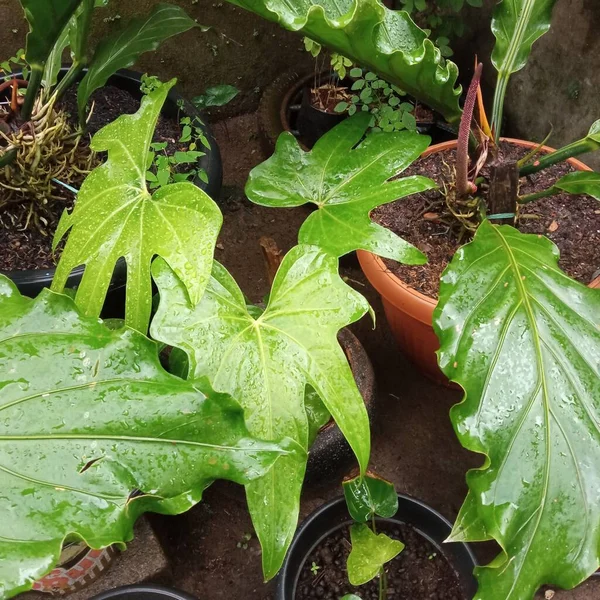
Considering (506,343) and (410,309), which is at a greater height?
(506,343)

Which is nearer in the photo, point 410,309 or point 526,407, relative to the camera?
point 526,407

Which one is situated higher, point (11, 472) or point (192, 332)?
point (192, 332)

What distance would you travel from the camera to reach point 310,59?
6.39 feet

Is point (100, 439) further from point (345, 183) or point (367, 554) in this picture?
point (345, 183)

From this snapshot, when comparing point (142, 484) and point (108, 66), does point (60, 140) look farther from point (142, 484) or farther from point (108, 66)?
point (142, 484)

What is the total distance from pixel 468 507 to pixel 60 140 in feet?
3.11

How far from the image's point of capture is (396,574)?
1.13 metres

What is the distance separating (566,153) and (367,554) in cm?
77

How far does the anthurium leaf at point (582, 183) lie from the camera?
1058 mm

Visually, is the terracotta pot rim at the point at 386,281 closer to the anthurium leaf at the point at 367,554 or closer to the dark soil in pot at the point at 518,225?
the dark soil in pot at the point at 518,225

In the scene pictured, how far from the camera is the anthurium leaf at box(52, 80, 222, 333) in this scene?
32.5 inches

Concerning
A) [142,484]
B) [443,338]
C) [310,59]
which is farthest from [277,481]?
[310,59]

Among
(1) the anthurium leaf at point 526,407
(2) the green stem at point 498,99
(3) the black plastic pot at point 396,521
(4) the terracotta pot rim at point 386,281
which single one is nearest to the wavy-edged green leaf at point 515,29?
A: (2) the green stem at point 498,99

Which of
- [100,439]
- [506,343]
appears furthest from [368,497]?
[100,439]
